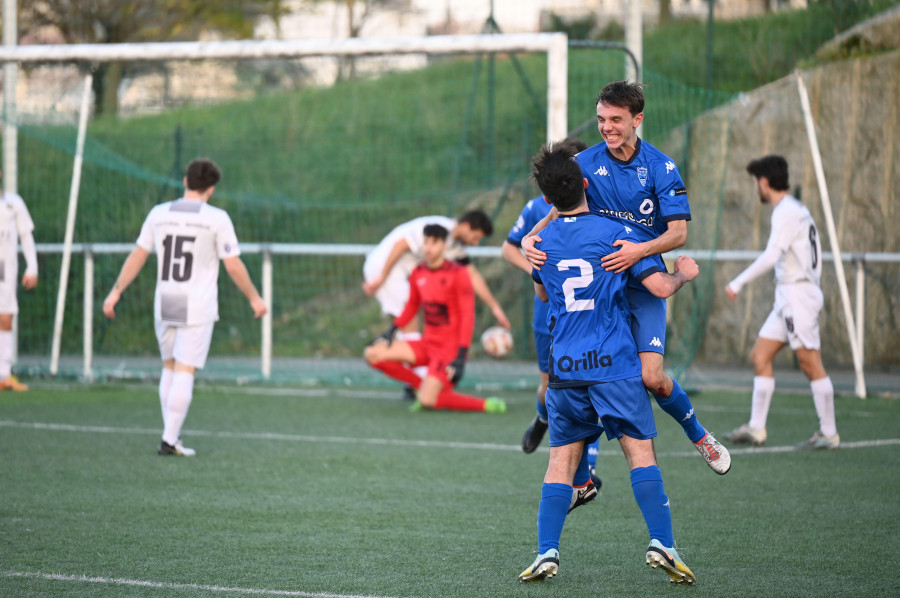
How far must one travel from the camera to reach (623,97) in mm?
4285

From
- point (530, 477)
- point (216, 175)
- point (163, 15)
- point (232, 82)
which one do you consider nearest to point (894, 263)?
point (530, 477)

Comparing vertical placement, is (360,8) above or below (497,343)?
above

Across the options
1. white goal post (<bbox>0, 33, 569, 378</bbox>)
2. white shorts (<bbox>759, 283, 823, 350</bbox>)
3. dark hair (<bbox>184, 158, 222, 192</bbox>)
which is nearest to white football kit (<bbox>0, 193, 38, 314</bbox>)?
white goal post (<bbox>0, 33, 569, 378</bbox>)

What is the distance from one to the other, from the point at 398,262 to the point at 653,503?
654cm

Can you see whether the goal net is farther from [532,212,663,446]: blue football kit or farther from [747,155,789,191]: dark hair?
[532,212,663,446]: blue football kit

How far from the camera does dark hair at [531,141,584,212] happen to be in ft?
13.1

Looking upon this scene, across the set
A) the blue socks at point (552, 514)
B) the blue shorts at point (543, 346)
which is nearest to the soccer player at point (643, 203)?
the blue socks at point (552, 514)

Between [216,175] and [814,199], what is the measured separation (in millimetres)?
8335

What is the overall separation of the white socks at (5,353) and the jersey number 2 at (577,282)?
24.5 ft

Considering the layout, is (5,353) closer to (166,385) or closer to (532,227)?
(166,385)

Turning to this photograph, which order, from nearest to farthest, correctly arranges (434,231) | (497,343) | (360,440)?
(360,440), (434,231), (497,343)

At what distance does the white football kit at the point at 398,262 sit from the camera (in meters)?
9.84

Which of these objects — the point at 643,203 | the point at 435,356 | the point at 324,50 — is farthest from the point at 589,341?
the point at 324,50

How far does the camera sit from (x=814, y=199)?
500 inches
